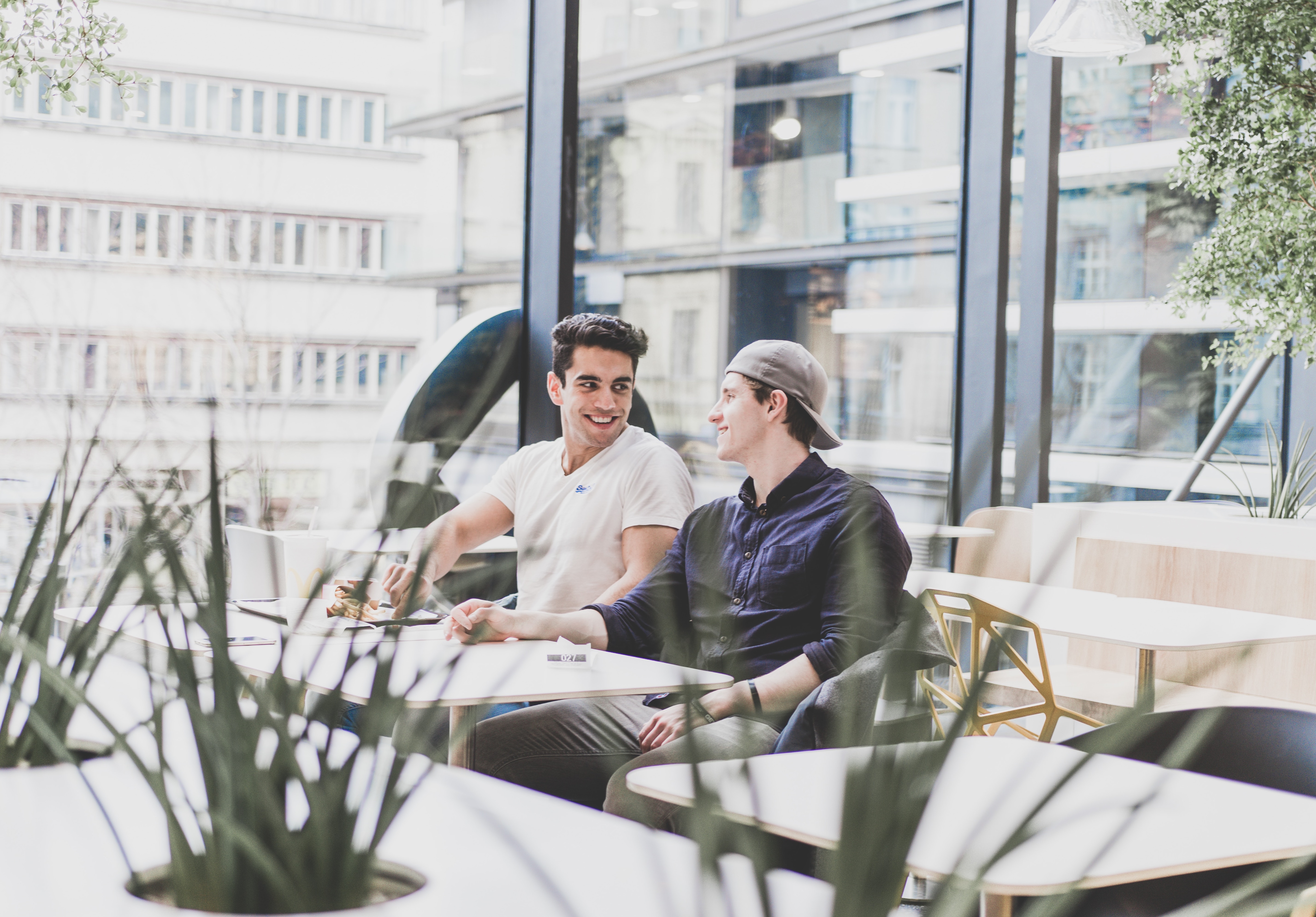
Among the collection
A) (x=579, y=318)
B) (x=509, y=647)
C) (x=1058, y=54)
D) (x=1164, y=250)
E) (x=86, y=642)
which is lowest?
(x=509, y=647)

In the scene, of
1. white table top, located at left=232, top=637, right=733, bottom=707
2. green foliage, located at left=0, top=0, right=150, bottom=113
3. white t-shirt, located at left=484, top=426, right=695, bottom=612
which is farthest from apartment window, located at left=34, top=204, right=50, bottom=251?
white table top, located at left=232, top=637, right=733, bottom=707

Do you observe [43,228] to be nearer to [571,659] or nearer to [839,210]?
[571,659]

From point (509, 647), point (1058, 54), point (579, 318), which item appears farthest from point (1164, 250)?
point (509, 647)

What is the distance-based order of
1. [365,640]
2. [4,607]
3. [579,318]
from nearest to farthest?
[4,607]
[365,640]
[579,318]

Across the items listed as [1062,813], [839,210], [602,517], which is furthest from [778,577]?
[839,210]

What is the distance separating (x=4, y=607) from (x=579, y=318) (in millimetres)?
2359

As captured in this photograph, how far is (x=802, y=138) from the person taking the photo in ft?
18.9

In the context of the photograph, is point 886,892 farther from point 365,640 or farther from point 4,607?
point 365,640

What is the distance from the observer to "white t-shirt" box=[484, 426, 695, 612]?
11.2 feet

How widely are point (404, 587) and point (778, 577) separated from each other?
0.81 m

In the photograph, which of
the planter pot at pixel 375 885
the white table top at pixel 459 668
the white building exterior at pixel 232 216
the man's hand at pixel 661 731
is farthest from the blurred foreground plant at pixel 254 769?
the white building exterior at pixel 232 216

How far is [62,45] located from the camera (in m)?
2.85

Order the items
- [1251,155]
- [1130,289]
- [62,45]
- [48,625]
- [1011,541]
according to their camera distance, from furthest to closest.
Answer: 1. [1130,289]
2. [1011,541]
3. [1251,155]
4. [62,45]
5. [48,625]

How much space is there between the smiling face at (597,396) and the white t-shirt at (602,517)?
1.9 inches
